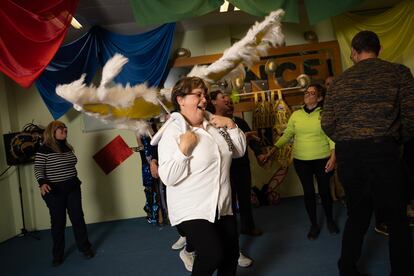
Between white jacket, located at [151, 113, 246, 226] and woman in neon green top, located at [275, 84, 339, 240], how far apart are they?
156 cm

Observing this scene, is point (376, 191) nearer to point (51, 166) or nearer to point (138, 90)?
point (138, 90)

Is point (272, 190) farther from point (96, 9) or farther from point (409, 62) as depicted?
point (96, 9)

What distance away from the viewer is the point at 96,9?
3951 mm

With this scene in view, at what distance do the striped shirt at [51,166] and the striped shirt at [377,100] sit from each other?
264 cm

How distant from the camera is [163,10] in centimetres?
323

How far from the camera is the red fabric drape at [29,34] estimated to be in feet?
8.14

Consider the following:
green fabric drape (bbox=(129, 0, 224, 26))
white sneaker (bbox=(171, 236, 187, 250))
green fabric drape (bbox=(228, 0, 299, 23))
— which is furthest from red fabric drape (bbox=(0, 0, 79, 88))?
white sneaker (bbox=(171, 236, 187, 250))

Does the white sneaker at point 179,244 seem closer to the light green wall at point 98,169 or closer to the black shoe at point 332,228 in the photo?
the black shoe at point 332,228

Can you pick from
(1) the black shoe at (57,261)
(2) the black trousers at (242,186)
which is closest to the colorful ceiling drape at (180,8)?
(2) the black trousers at (242,186)

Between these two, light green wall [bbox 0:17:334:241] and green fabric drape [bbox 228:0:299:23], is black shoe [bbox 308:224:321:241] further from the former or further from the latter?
green fabric drape [bbox 228:0:299:23]

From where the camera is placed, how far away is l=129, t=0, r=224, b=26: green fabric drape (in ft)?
10.6

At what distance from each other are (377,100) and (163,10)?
2.19 m

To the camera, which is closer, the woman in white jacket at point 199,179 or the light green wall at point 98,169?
the woman in white jacket at point 199,179

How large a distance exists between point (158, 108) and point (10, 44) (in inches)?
51.3
